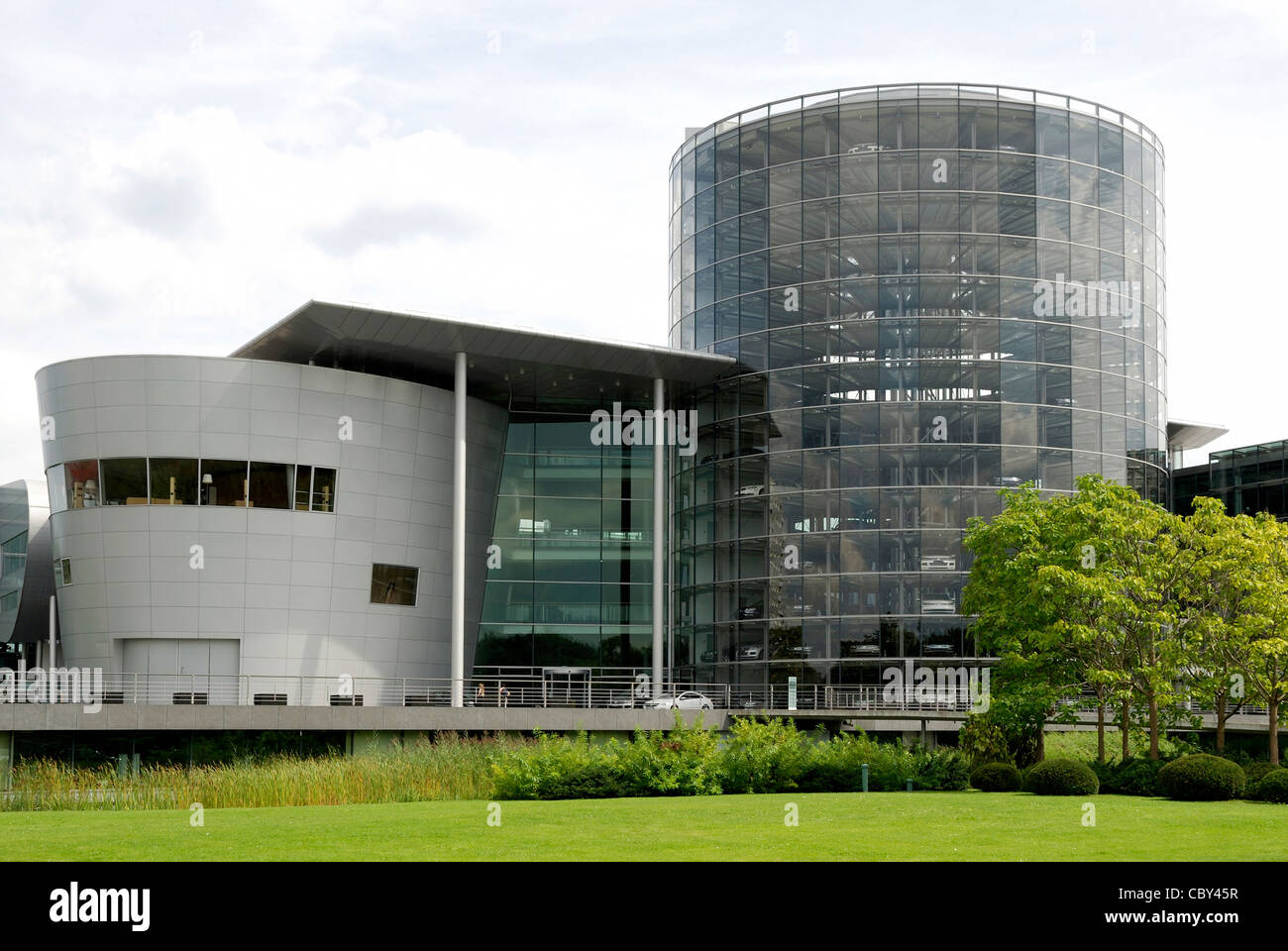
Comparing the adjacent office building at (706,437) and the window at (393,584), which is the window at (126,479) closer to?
the adjacent office building at (706,437)

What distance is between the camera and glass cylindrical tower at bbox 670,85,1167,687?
170ft

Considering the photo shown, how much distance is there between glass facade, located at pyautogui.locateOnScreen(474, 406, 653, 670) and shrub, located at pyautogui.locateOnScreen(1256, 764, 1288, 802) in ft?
104

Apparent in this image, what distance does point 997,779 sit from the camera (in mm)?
32500

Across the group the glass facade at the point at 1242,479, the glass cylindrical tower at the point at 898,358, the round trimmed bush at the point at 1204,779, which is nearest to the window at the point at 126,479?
the glass cylindrical tower at the point at 898,358

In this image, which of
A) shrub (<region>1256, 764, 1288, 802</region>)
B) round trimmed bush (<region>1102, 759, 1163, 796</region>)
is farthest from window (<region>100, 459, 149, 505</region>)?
shrub (<region>1256, 764, 1288, 802</region>)

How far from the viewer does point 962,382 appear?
173ft

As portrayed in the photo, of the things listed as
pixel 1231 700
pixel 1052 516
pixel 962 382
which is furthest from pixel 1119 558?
pixel 962 382

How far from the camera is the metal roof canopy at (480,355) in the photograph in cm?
4728

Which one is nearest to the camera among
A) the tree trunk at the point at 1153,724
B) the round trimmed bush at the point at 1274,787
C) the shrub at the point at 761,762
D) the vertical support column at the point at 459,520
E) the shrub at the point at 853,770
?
the round trimmed bush at the point at 1274,787

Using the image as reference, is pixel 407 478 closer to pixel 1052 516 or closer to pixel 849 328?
pixel 849 328

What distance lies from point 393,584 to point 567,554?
8.90 metres

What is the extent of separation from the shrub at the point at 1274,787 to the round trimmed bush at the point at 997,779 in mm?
6157

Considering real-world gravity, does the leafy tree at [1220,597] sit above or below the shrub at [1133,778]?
above

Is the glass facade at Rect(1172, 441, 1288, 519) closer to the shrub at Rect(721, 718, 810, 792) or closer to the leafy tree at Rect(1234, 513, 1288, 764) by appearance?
the leafy tree at Rect(1234, 513, 1288, 764)
